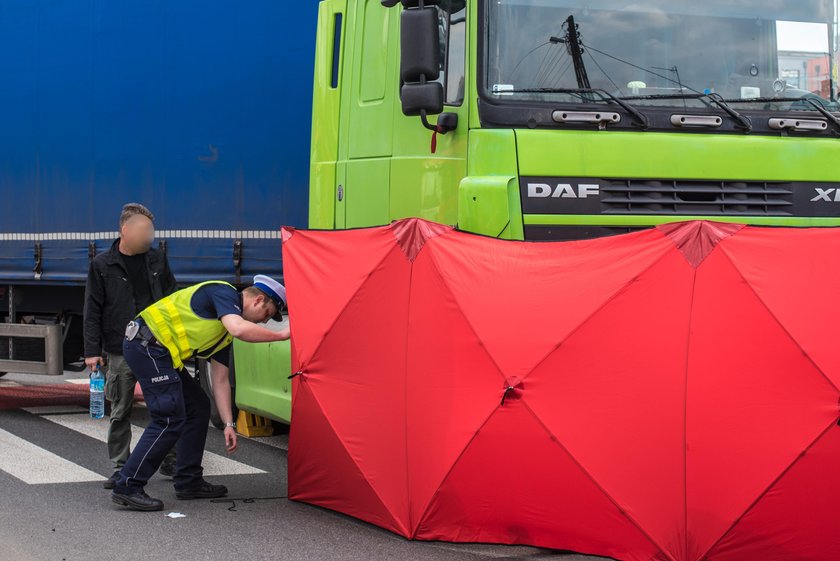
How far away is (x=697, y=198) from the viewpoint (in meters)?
7.65

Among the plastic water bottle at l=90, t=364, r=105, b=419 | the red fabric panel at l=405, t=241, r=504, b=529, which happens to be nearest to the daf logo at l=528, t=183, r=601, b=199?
the red fabric panel at l=405, t=241, r=504, b=529

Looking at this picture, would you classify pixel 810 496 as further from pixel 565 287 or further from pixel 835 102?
pixel 835 102

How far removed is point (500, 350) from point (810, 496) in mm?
1581

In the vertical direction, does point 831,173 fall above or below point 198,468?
above

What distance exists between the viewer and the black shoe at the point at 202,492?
779 cm

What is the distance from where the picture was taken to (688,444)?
19.8ft

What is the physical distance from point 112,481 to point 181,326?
1223 mm

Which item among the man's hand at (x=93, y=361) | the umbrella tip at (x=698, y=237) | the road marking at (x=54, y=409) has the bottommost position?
the road marking at (x=54, y=409)

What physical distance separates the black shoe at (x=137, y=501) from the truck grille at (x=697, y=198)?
3.00 m

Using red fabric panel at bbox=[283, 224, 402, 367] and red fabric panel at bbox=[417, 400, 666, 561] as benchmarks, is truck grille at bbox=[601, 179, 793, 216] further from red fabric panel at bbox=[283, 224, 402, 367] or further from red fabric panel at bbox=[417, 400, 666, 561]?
red fabric panel at bbox=[417, 400, 666, 561]

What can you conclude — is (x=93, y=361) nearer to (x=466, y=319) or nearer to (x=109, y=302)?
(x=109, y=302)

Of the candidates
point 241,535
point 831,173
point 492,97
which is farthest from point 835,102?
point 241,535

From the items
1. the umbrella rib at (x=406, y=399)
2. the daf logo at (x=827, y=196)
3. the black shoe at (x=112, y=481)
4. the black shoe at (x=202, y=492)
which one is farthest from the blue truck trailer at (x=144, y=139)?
the daf logo at (x=827, y=196)

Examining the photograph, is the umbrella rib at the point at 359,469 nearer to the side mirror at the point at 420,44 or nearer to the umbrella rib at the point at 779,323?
the side mirror at the point at 420,44
